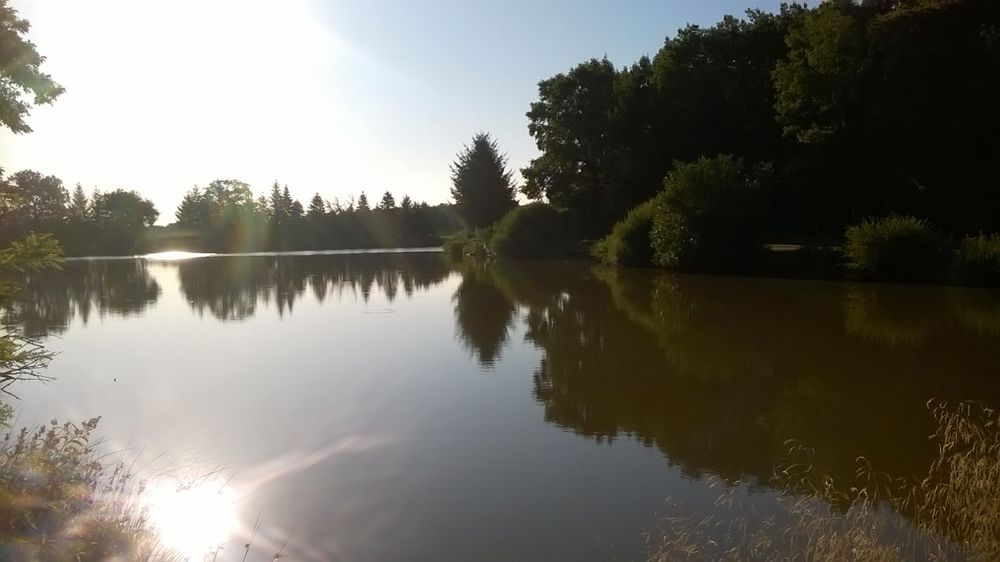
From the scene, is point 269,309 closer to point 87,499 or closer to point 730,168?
point 87,499

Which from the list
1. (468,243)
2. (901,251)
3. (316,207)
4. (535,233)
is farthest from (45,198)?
(901,251)

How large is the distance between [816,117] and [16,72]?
102ft

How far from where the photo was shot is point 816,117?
31969mm

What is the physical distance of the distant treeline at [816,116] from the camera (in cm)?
2767

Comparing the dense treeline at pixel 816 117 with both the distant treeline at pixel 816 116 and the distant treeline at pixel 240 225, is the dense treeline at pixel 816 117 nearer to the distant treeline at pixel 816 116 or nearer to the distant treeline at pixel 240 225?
the distant treeline at pixel 816 116

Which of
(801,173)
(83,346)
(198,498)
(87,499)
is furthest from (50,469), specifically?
(801,173)

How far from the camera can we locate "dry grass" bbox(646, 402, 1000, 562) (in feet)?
14.4

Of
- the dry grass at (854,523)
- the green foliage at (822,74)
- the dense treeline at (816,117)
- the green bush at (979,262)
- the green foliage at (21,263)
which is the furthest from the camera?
the green foliage at (822,74)

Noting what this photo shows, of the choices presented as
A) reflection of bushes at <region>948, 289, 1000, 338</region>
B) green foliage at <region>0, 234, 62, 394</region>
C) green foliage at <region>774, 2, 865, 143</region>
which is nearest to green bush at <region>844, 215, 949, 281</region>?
reflection of bushes at <region>948, 289, 1000, 338</region>

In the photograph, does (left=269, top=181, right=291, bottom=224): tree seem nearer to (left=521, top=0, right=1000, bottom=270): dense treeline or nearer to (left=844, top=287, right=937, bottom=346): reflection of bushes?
(left=521, top=0, right=1000, bottom=270): dense treeline

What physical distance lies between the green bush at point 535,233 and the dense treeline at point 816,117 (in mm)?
1532

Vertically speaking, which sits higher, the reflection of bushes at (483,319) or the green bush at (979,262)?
A: the green bush at (979,262)

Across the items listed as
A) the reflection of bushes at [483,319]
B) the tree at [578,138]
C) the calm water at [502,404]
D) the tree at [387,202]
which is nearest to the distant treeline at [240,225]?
the tree at [387,202]

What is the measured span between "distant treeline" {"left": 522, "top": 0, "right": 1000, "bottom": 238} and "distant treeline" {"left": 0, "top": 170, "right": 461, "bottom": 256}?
36200 millimetres
